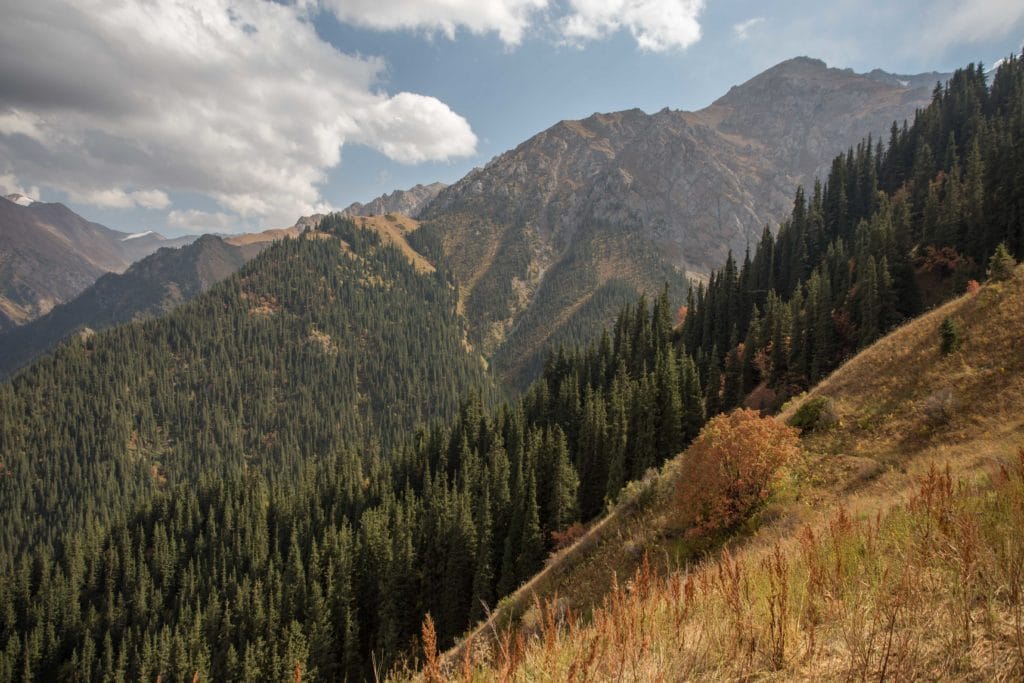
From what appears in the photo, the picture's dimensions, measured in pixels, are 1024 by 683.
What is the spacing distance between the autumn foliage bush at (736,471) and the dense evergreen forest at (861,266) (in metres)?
43.4

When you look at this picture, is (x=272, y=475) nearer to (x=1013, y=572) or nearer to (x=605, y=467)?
(x=605, y=467)

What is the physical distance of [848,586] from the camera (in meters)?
5.59

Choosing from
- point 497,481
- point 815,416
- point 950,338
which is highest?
point 950,338

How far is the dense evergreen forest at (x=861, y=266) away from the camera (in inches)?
2206

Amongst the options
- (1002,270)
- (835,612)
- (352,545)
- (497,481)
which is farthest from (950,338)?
(352,545)

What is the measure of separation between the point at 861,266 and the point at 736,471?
62284 mm

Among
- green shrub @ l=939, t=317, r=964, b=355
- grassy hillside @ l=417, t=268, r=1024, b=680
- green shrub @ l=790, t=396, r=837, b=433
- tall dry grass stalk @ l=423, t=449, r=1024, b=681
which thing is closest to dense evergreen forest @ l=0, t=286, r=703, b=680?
green shrub @ l=790, t=396, r=837, b=433

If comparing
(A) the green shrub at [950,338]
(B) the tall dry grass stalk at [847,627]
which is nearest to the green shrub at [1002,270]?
(A) the green shrub at [950,338]

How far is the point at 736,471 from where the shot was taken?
59.9ft

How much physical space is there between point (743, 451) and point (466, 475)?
Answer: 6127 cm

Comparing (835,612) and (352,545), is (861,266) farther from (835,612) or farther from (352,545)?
(352,545)

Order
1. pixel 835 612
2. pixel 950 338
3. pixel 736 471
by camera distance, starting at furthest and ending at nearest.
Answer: pixel 950 338, pixel 736 471, pixel 835 612

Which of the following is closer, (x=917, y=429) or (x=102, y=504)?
(x=917, y=429)

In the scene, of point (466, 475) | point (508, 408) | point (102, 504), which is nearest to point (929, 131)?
point (508, 408)
